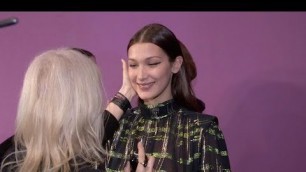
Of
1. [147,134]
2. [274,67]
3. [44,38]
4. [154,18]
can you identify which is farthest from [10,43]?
[274,67]

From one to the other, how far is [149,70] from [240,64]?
0.50 m

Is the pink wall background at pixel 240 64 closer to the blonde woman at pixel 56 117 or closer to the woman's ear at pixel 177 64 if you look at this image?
the woman's ear at pixel 177 64

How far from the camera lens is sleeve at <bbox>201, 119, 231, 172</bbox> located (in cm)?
125

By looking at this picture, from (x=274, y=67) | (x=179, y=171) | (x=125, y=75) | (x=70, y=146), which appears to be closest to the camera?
(x=70, y=146)

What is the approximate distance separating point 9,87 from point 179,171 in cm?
81

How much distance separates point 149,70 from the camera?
132 centimetres

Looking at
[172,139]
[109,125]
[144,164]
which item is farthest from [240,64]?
[144,164]

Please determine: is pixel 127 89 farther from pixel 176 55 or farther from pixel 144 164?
pixel 144 164

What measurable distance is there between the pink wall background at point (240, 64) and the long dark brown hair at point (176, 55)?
297 millimetres

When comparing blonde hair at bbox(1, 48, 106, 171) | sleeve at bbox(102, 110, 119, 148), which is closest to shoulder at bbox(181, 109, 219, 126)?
sleeve at bbox(102, 110, 119, 148)

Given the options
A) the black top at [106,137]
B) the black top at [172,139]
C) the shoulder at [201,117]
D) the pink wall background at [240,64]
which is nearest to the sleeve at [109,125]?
the black top at [106,137]

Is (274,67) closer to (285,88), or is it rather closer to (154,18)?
(285,88)

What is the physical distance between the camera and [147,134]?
1.34 metres

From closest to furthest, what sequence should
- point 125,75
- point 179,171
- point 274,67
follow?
point 179,171
point 125,75
point 274,67
